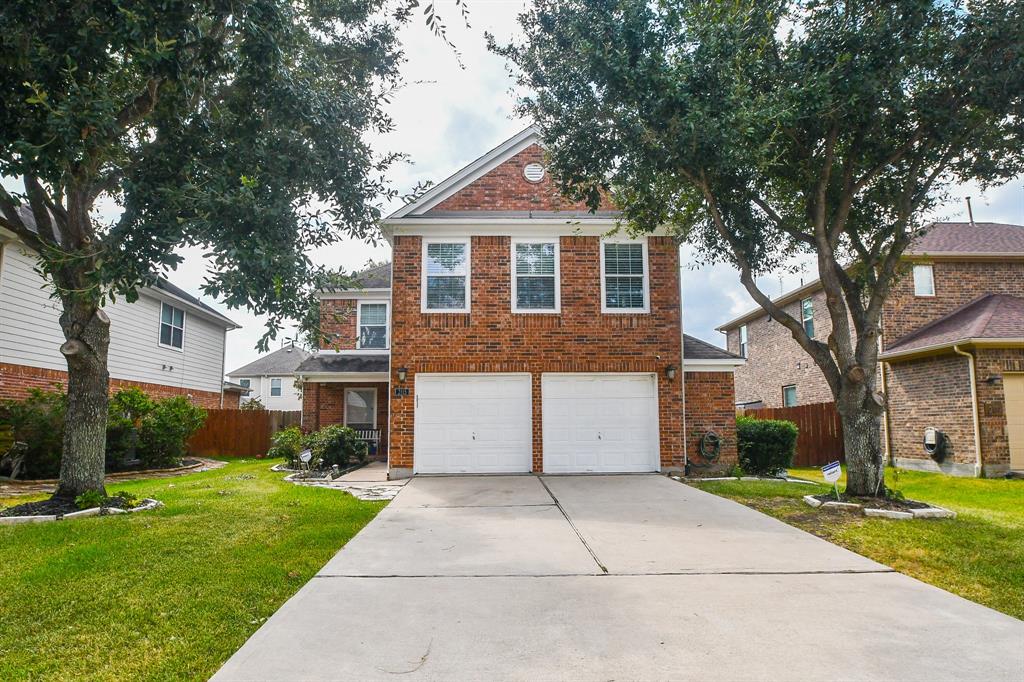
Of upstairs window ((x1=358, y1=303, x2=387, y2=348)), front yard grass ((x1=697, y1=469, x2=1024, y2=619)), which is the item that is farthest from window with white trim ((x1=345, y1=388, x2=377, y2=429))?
front yard grass ((x1=697, y1=469, x2=1024, y2=619))

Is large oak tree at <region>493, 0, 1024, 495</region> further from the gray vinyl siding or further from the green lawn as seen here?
the gray vinyl siding

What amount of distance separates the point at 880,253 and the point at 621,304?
15.7ft

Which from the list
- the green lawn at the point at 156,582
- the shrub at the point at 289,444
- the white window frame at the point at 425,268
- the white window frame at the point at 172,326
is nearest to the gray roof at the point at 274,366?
the white window frame at the point at 172,326

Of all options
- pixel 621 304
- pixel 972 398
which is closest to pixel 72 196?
pixel 621 304

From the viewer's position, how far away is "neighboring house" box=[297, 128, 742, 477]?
12.7 metres

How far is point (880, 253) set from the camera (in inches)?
393

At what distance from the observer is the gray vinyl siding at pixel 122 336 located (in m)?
13.0

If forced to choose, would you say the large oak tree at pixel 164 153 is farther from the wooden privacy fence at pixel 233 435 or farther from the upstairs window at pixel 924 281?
the upstairs window at pixel 924 281

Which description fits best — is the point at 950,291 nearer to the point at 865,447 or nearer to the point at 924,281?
the point at 924,281

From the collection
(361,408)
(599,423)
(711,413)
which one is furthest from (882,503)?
(361,408)

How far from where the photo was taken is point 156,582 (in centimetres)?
511

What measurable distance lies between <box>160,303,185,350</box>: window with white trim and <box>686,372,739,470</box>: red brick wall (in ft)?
51.4

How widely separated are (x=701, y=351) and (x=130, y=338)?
15.3 m

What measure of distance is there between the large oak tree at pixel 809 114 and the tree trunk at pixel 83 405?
752 cm
